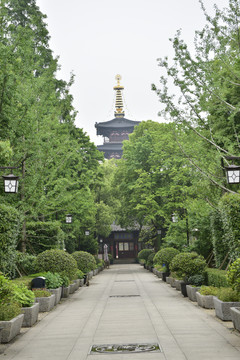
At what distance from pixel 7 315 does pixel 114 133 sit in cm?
10008

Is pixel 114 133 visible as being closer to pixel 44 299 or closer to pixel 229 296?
pixel 44 299

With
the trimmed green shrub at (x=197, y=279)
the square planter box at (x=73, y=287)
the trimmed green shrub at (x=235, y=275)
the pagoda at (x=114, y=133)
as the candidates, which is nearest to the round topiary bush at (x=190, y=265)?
the trimmed green shrub at (x=197, y=279)

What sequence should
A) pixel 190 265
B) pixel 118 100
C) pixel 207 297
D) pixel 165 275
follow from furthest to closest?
pixel 118 100, pixel 165 275, pixel 190 265, pixel 207 297

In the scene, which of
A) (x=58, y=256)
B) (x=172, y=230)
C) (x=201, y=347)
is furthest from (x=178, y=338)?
(x=172, y=230)

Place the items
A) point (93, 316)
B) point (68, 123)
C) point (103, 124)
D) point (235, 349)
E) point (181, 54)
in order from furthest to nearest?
1. point (103, 124)
2. point (68, 123)
3. point (181, 54)
4. point (93, 316)
5. point (235, 349)

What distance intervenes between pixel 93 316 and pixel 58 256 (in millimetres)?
5912

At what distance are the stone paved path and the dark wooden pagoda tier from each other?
8937 cm

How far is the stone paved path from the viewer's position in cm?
837

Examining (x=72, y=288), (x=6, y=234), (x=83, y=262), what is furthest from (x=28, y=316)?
(x=83, y=262)

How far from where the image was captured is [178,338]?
9.78 meters

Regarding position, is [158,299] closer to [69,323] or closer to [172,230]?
[69,323]

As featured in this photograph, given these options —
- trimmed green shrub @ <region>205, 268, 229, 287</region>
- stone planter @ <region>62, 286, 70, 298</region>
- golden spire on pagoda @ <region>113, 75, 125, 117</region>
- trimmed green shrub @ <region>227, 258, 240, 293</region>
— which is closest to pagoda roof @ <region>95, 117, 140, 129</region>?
golden spire on pagoda @ <region>113, 75, 125, 117</region>

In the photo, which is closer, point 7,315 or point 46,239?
point 7,315

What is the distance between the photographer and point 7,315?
10109 mm
